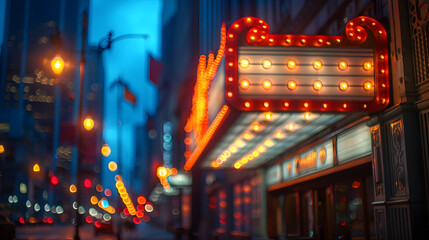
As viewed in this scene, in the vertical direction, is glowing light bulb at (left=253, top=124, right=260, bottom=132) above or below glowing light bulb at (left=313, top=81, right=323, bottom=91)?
below

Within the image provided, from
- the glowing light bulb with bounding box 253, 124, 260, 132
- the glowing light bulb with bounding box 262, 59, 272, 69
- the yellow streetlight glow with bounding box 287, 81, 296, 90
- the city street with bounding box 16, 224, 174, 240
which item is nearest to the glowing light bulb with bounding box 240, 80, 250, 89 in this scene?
the glowing light bulb with bounding box 262, 59, 272, 69

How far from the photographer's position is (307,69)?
1293cm

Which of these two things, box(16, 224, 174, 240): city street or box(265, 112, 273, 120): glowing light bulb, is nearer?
box(265, 112, 273, 120): glowing light bulb

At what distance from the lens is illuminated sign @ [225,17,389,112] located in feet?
41.5

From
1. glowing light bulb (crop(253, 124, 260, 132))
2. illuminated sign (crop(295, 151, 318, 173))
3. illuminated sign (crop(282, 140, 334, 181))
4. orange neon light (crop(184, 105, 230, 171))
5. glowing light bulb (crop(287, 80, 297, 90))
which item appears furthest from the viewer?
illuminated sign (crop(295, 151, 318, 173))

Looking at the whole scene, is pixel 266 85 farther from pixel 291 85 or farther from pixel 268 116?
pixel 268 116

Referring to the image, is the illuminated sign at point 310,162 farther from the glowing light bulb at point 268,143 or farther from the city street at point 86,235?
the city street at point 86,235

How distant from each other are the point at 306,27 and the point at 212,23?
35.7ft

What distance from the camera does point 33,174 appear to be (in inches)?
5202

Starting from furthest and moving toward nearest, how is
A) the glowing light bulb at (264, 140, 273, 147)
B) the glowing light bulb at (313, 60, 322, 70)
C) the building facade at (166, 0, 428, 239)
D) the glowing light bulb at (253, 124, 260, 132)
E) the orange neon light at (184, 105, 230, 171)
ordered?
the glowing light bulb at (264, 140, 273, 147), the glowing light bulb at (253, 124, 260, 132), the orange neon light at (184, 105, 230, 171), the glowing light bulb at (313, 60, 322, 70), the building facade at (166, 0, 428, 239)

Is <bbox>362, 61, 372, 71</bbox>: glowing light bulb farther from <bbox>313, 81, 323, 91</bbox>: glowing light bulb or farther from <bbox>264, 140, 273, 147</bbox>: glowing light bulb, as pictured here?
<bbox>264, 140, 273, 147</bbox>: glowing light bulb

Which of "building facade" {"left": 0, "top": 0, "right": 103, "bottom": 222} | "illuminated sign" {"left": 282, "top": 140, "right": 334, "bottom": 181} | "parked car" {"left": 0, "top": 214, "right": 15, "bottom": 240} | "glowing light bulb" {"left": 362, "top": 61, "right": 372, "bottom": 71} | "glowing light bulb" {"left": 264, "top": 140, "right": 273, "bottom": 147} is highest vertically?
"building facade" {"left": 0, "top": 0, "right": 103, "bottom": 222}

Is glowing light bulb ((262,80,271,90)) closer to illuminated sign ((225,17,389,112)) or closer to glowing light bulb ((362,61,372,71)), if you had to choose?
illuminated sign ((225,17,389,112))

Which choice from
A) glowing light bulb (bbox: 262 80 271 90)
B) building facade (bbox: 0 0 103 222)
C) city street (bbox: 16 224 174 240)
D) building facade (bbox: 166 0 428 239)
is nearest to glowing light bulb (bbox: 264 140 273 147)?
building facade (bbox: 166 0 428 239)
